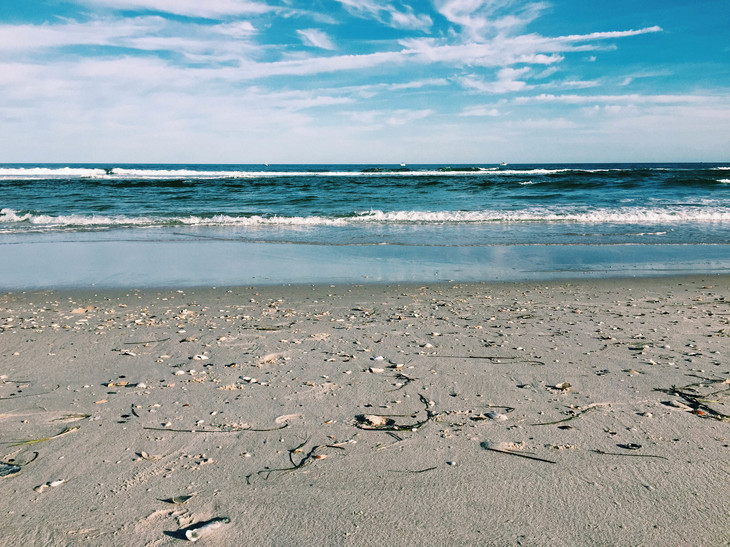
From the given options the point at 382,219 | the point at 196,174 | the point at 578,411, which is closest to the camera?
the point at 578,411

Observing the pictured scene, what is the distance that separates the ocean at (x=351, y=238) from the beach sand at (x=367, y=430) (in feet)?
10.3

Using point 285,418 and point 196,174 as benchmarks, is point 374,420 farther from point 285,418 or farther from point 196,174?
point 196,174

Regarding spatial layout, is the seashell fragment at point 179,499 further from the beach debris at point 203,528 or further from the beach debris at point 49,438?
the beach debris at point 49,438

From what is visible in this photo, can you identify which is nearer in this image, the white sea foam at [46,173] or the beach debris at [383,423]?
the beach debris at [383,423]

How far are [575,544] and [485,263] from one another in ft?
25.2

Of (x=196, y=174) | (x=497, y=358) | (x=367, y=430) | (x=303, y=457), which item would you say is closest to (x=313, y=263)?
(x=497, y=358)

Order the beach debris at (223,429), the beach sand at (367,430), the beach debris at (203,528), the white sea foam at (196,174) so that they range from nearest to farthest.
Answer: the beach debris at (203,528) → the beach sand at (367,430) → the beach debris at (223,429) → the white sea foam at (196,174)

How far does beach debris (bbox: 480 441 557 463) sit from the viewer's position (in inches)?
110

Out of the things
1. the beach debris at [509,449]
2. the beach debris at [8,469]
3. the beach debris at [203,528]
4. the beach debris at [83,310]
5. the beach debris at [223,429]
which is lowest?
the beach debris at [83,310]

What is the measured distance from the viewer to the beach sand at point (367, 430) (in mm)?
2291

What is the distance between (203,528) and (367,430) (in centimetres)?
113

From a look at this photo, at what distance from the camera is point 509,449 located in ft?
9.43

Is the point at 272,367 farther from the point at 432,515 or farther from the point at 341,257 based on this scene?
the point at 341,257

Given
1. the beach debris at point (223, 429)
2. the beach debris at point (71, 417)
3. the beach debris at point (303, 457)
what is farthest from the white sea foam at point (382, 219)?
the beach debris at point (303, 457)
